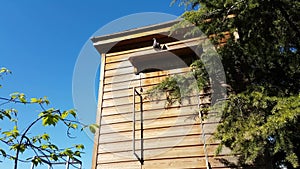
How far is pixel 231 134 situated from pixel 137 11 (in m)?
2.53

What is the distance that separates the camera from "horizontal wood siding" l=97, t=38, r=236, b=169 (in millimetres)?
2951

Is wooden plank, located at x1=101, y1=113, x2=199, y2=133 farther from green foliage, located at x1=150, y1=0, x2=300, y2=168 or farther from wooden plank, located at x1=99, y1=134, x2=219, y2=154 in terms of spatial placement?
green foliage, located at x1=150, y1=0, x2=300, y2=168

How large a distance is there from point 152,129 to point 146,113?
258 millimetres

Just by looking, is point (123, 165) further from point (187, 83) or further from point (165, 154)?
point (187, 83)

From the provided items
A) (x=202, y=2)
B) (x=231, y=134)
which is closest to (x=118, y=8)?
(x=202, y=2)

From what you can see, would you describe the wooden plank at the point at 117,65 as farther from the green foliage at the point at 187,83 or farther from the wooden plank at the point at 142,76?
the green foliage at the point at 187,83

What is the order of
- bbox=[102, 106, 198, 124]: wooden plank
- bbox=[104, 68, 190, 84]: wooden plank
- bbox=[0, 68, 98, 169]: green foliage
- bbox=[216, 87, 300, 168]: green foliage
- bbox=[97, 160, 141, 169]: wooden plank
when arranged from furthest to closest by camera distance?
bbox=[104, 68, 190, 84]: wooden plank
bbox=[102, 106, 198, 124]: wooden plank
bbox=[97, 160, 141, 169]: wooden plank
bbox=[216, 87, 300, 168]: green foliage
bbox=[0, 68, 98, 169]: green foliage

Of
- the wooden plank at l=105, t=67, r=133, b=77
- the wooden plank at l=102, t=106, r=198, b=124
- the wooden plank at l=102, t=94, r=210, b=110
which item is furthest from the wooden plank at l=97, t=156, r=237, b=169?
the wooden plank at l=105, t=67, r=133, b=77

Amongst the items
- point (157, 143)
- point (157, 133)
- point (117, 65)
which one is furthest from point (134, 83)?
point (157, 143)

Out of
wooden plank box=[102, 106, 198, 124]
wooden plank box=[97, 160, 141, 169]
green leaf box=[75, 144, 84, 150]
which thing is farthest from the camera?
wooden plank box=[102, 106, 198, 124]

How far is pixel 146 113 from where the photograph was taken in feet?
11.1

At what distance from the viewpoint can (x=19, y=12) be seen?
390 cm

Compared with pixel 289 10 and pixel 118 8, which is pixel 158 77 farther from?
pixel 289 10

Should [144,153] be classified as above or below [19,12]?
below
